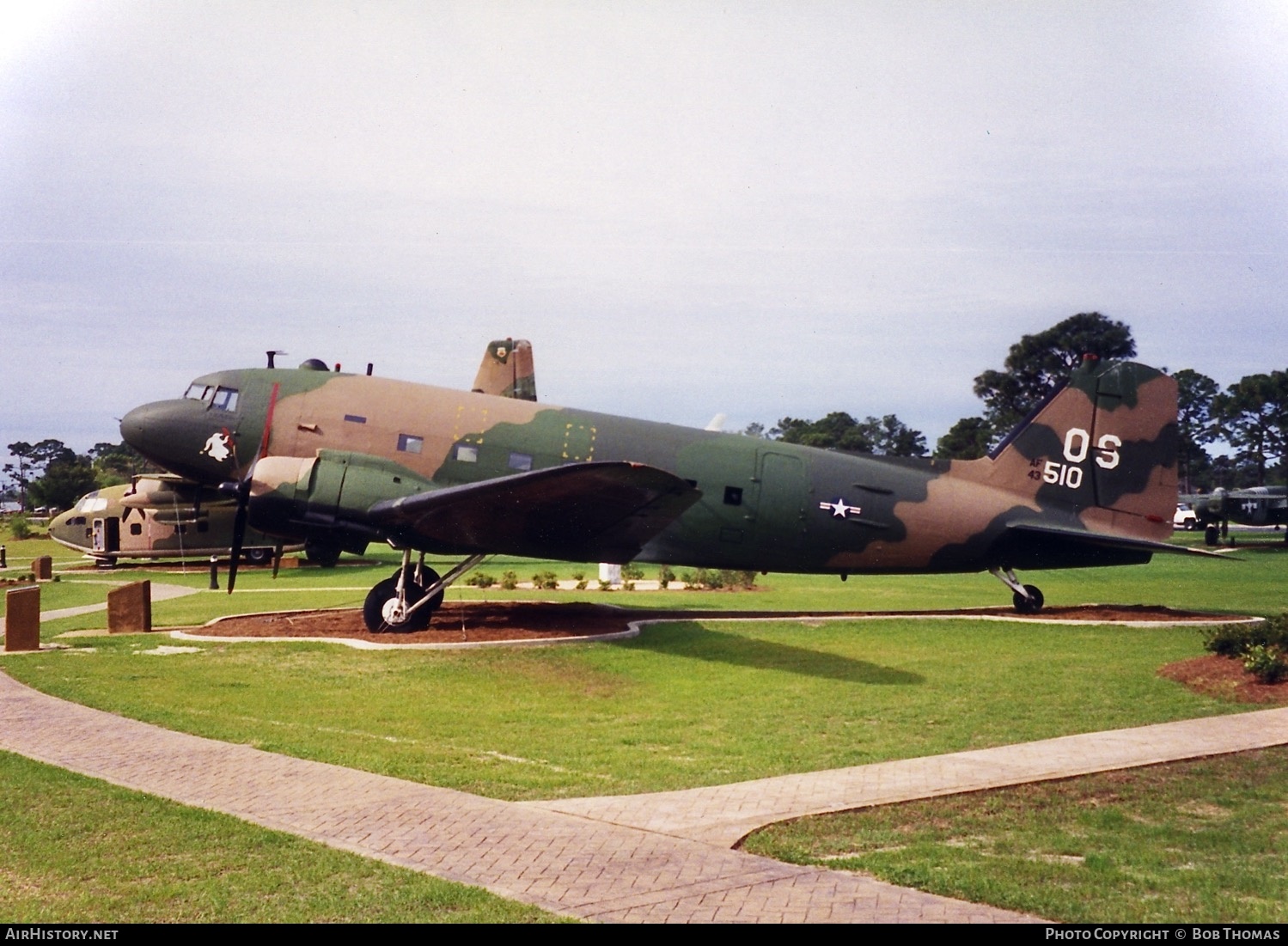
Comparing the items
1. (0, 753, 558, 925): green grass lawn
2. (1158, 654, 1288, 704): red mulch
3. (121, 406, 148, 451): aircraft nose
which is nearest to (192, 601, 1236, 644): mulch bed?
(121, 406, 148, 451): aircraft nose

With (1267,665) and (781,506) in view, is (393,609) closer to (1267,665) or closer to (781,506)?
(781,506)

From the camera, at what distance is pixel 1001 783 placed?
385 inches

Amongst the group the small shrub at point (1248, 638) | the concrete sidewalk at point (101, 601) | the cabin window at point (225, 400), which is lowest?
the concrete sidewalk at point (101, 601)

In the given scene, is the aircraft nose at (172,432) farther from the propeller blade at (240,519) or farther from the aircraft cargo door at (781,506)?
the aircraft cargo door at (781,506)

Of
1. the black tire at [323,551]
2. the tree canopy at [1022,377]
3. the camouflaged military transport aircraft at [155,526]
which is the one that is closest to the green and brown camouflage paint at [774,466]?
the black tire at [323,551]

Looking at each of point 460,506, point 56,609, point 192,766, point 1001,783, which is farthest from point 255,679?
point 56,609

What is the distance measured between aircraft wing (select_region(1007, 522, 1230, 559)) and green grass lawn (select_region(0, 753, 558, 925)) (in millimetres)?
16230

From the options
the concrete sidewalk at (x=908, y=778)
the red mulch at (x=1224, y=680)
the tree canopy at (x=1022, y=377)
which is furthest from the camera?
the tree canopy at (x=1022, y=377)

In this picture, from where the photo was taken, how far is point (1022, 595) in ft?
71.5

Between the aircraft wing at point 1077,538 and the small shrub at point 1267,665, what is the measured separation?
6192 mm

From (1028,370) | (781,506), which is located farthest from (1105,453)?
(1028,370)

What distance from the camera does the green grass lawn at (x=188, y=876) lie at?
6.56 metres

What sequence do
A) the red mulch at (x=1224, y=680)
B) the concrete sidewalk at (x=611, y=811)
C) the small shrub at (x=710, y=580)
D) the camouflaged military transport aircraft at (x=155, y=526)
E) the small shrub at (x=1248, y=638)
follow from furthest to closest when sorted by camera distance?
1. the camouflaged military transport aircraft at (x=155, y=526)
2. the small shrub at (x=710, y=580)
3. the small shrub at (x=1248, y=638)
4. the red mulch at (x=1224, y=680)
5. the concrete sidewalk at (x=611, y=811)

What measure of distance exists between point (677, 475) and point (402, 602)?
5393mm
